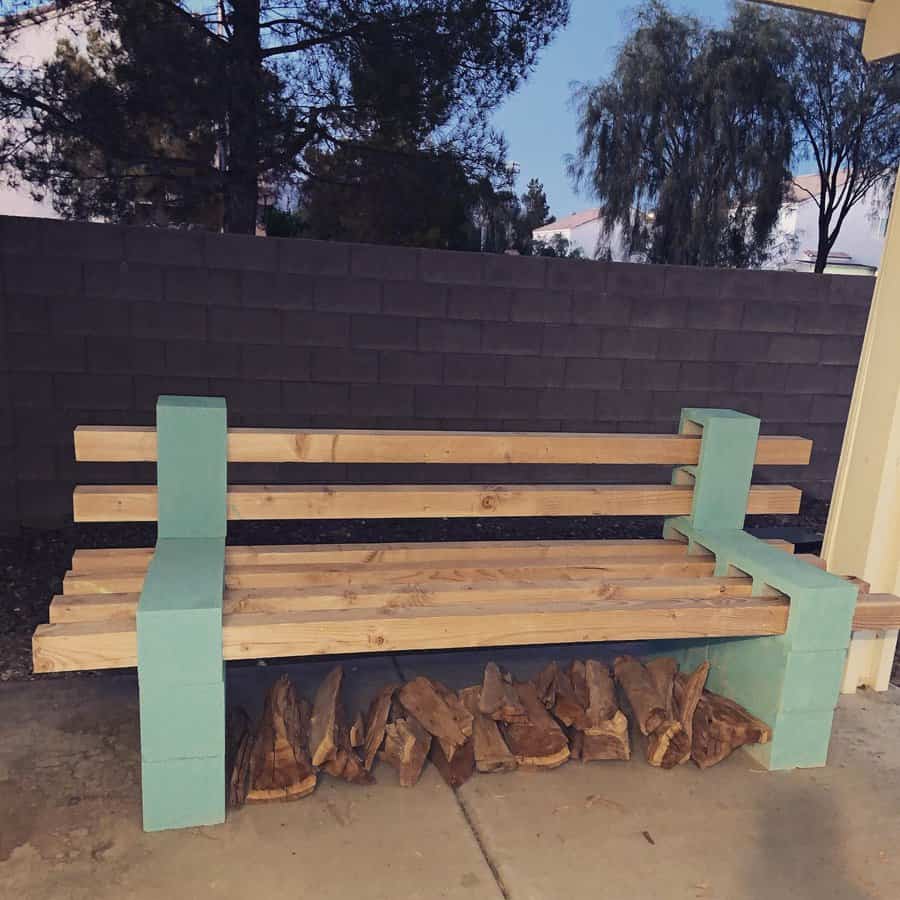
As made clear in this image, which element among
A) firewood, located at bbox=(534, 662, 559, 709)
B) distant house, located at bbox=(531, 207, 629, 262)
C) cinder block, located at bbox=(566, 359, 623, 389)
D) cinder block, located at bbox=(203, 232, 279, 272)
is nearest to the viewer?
firewood, located at bbox=(534, 662, 559, 709)

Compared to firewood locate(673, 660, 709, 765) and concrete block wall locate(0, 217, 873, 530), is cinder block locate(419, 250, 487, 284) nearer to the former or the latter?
concrete block wall locate(0, 217, 873, 530)

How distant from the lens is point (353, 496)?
2266 millimetres

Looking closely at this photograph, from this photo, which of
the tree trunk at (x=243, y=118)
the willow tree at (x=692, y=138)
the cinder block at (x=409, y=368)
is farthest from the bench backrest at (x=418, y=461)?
the willow tree at (x=692, y=138)

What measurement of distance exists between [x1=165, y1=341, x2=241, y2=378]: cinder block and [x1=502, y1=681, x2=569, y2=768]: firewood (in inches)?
110

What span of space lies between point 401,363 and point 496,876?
3234 mm

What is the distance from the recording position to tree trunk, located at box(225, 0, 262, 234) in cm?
597

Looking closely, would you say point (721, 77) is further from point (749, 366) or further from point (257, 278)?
point (257, 278)

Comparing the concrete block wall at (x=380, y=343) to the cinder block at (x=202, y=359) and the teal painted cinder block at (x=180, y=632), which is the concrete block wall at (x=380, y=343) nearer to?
the cinder block at (x=202, y=359)

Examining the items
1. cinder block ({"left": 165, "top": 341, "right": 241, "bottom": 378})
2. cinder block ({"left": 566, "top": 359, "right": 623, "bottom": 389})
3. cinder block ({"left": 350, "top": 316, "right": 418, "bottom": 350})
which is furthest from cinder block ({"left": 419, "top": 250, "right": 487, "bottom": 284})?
cinder block ({"left": 165, "top": 341, "right": 241, "bottom": 378})

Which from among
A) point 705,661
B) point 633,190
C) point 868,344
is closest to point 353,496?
point 705,661

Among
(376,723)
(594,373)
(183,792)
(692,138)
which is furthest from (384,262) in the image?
(692,138)

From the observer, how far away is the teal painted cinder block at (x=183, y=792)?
1.87 meters

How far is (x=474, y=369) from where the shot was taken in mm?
4816

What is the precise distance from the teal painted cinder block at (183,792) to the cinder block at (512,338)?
3.30 m
